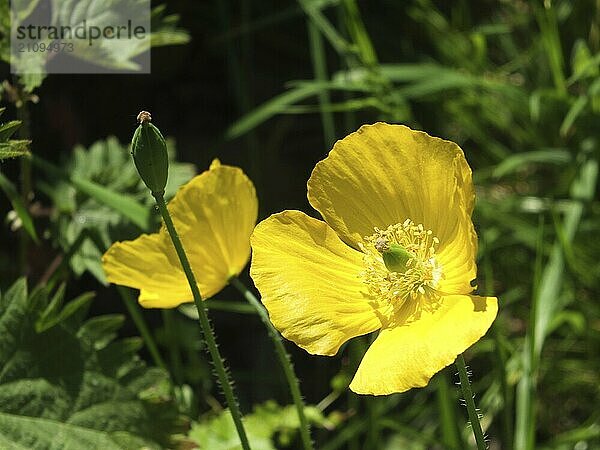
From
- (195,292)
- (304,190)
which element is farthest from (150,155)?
(304,190)

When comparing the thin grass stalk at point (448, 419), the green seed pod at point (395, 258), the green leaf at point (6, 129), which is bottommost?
the thin grass stalk at point (448, 419)

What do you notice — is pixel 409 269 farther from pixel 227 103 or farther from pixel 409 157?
pixel 227 103

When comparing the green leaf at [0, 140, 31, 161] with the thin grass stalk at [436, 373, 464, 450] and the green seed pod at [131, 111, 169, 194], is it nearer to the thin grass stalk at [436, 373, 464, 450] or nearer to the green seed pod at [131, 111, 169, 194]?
the green seed pod at [131, 111, 169, 194]

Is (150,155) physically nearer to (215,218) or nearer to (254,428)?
(215,218)

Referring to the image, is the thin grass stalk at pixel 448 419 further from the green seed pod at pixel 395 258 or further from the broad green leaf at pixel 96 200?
the broad green leaf at pixel 96 200

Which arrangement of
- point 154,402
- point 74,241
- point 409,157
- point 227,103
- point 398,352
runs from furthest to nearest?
point 227,103 < point 74,241 < point 154,402 < point 409,157 < point 398,352

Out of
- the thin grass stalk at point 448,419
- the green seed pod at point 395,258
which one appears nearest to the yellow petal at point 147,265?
the green seed pod at point 395,258

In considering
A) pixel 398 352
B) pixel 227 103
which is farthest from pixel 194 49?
pixel 398 352

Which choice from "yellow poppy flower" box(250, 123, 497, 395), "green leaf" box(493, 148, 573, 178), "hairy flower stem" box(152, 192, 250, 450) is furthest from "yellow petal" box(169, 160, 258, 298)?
"green leaf" box(493, 148, 573, 178)
